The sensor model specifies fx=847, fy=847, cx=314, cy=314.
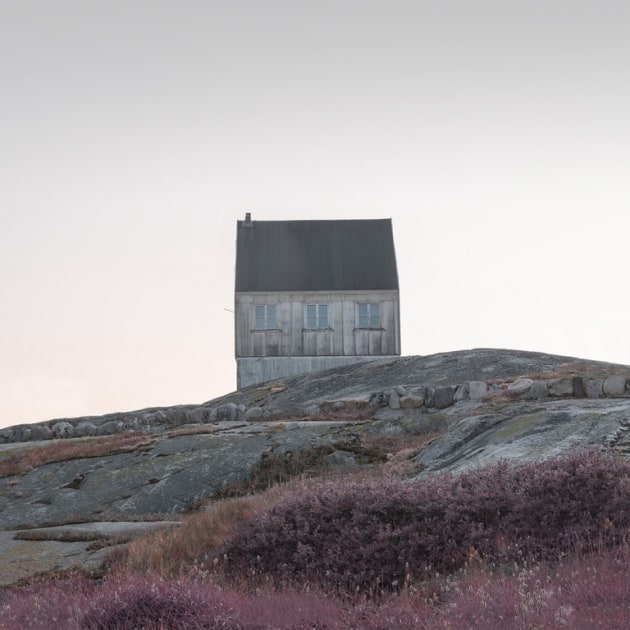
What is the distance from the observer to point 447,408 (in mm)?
23609

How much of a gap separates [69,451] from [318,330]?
24.6 metres

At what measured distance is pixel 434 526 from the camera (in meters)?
10.2

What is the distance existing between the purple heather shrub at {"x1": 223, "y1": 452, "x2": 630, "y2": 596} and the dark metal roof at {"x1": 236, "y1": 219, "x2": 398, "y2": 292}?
35.7m

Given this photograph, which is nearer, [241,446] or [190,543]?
[190,543]

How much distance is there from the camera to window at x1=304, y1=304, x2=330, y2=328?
46.4m

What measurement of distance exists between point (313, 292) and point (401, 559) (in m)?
37.1

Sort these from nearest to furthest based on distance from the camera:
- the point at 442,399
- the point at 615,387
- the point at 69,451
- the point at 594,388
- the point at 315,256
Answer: the point at 615,387
the point at 594,388
the point at 69,451
the point at 442,399
the point at 315,256

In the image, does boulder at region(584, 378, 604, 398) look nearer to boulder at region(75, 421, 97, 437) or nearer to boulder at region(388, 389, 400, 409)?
boulder at region(388, 389, 400, 409)

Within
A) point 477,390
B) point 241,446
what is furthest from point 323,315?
point 241,446

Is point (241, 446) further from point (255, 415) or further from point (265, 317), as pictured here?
point (265, 317)

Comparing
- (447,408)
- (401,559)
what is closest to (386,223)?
(447,408)

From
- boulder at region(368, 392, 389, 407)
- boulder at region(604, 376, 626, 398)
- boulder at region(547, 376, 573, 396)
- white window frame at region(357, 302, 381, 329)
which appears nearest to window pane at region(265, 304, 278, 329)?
white window frame at region(357, 302, 381, 329)

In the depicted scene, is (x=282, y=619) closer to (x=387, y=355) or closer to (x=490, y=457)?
(x=490, y=457)

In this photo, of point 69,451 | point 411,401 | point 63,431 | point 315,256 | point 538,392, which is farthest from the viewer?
point 315,256
